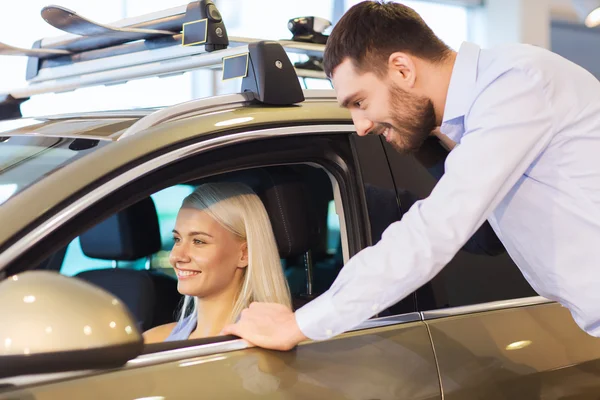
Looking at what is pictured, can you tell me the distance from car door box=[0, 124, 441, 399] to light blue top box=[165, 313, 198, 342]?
0.47 meters

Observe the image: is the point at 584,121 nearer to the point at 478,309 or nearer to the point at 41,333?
the point at 478,309

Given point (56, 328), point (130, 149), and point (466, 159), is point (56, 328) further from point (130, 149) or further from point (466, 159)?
point (466, 159)

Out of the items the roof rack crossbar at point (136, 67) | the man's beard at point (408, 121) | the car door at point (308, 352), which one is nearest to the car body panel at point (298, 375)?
the car door at point (308, 352)

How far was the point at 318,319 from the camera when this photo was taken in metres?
1.53

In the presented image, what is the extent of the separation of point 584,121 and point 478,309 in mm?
519

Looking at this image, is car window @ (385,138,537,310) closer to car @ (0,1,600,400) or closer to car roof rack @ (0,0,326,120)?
car @ (0,1,600,400)

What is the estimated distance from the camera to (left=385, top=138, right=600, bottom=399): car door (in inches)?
69.9

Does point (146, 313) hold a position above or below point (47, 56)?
below

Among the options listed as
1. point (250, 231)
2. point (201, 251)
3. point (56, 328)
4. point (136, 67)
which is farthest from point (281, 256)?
point (56, 328)

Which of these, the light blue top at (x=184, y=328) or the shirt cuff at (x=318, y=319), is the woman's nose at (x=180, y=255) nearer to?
the light blue top at (x=184, y=328)

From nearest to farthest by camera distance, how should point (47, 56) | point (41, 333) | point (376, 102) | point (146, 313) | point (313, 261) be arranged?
point (41, 333)
point (376, 102)
point (313, 261)
point (146, 313)
point (47, 56)

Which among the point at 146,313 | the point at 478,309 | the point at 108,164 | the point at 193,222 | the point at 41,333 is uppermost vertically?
the point at 108,164

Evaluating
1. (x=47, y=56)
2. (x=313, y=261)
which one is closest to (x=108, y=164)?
(x=313, y=261)

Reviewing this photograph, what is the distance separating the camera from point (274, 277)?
76.0 inches
